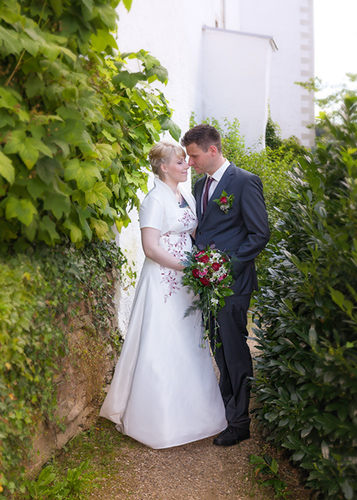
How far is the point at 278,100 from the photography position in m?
18.8

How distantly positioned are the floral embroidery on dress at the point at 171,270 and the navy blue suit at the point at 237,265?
0.14 meters

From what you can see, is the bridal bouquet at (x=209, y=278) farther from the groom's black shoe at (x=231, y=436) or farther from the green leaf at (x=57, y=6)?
the green leaf at (x=57, y=6)

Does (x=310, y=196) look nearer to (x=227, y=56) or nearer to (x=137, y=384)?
(x=137, y=384)

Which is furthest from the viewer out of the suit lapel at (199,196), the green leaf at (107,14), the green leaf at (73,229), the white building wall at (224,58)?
the white building wall at (224,58)

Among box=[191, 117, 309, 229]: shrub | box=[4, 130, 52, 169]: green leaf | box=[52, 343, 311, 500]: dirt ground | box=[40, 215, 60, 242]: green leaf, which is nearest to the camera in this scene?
box=[4, 130, 52, 169]: green leaf

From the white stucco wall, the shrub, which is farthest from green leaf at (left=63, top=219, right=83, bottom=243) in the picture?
the white stucco wall

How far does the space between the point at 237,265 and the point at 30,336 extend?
157 centimetres

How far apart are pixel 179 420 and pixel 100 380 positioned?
2.61ft

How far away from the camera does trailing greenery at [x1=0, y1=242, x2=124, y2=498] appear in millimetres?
2402

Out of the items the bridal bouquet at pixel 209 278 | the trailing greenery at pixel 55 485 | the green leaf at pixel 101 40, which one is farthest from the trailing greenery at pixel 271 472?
the green leaf at pixel 101 40

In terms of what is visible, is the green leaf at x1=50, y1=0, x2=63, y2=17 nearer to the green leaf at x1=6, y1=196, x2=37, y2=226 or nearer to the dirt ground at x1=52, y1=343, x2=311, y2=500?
the green leaf at x1=6, y1=196, x2=37, y2=226

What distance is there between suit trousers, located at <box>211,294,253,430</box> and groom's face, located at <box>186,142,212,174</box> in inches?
39.4

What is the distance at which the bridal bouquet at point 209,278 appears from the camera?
3479 millimetres

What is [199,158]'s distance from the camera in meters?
3.88
